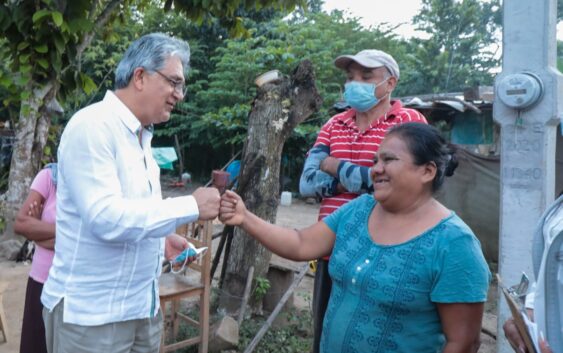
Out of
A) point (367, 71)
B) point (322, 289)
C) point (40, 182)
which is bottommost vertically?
Result: point (322, 289)

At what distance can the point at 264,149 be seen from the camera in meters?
4.67

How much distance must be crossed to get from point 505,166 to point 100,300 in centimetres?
243

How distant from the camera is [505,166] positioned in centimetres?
311

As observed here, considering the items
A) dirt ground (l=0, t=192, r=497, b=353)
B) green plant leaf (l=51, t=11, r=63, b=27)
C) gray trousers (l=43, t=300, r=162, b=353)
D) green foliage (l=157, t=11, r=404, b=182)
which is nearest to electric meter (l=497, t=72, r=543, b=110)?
gray trousers (l=43, t=300, r=162, b=353)

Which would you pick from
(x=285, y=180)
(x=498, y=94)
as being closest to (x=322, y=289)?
(x=498, y=94)

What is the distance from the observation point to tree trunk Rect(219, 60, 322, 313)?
15.3 feet

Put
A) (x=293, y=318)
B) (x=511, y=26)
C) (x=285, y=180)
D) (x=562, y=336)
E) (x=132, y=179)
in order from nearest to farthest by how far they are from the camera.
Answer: (x=562, y=336), (x=132, y=179), (x=511, y=26), (x=293, y=318), (x=285, y=180)

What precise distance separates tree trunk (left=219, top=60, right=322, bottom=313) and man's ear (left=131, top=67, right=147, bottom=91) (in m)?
2.77

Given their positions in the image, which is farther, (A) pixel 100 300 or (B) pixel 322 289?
(B) pixel 322 289

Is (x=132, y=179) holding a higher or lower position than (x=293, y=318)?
higher

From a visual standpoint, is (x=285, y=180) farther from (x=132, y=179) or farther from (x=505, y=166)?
(x=132, y=179)

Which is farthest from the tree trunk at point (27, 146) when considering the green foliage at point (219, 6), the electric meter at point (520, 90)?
the electric meter at point (520, 90)

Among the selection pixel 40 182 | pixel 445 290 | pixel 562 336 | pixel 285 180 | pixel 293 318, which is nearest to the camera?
pixel 562 336

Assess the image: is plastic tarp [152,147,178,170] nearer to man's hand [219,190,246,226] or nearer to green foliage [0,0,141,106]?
green foliage [0,0,141,106]
